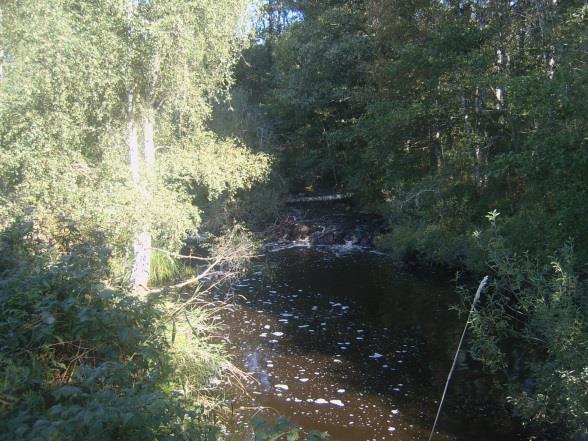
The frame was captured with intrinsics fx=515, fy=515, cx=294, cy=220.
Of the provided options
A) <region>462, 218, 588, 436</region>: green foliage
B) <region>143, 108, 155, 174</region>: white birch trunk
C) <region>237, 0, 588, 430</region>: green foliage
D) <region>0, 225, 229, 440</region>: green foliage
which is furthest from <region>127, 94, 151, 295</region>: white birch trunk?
<region>462, 218, 588, 436</region>: green foliage

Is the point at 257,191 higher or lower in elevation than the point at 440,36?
lower

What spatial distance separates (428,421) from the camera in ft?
22.9

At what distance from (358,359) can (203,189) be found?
516 inches

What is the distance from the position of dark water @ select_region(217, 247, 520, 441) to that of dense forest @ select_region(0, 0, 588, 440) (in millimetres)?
670

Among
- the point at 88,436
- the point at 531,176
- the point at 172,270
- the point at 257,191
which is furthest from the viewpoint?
the point at 257,191

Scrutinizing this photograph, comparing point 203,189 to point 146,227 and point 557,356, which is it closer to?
point 146,227

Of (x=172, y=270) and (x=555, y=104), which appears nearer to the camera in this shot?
(x=555, y=104)

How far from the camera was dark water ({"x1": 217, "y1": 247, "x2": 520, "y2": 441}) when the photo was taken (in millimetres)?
7000

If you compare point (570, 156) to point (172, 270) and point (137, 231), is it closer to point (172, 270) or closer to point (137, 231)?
point (137, 231)

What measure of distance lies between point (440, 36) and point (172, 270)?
1031cm

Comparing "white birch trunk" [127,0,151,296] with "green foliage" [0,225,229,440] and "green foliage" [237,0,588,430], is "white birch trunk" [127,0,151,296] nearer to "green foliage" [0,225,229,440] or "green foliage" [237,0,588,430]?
"green foliage" [0,225,229,440]

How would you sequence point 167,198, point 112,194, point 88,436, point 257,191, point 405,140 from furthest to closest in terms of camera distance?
point 257,191 → point 405,140 → point 167,198 → point 112,194 → point 88,436

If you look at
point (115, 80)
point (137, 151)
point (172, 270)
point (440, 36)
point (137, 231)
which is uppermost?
point (440, 36)

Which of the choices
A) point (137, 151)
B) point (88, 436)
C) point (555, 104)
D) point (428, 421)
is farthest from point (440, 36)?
point (88, 436)
